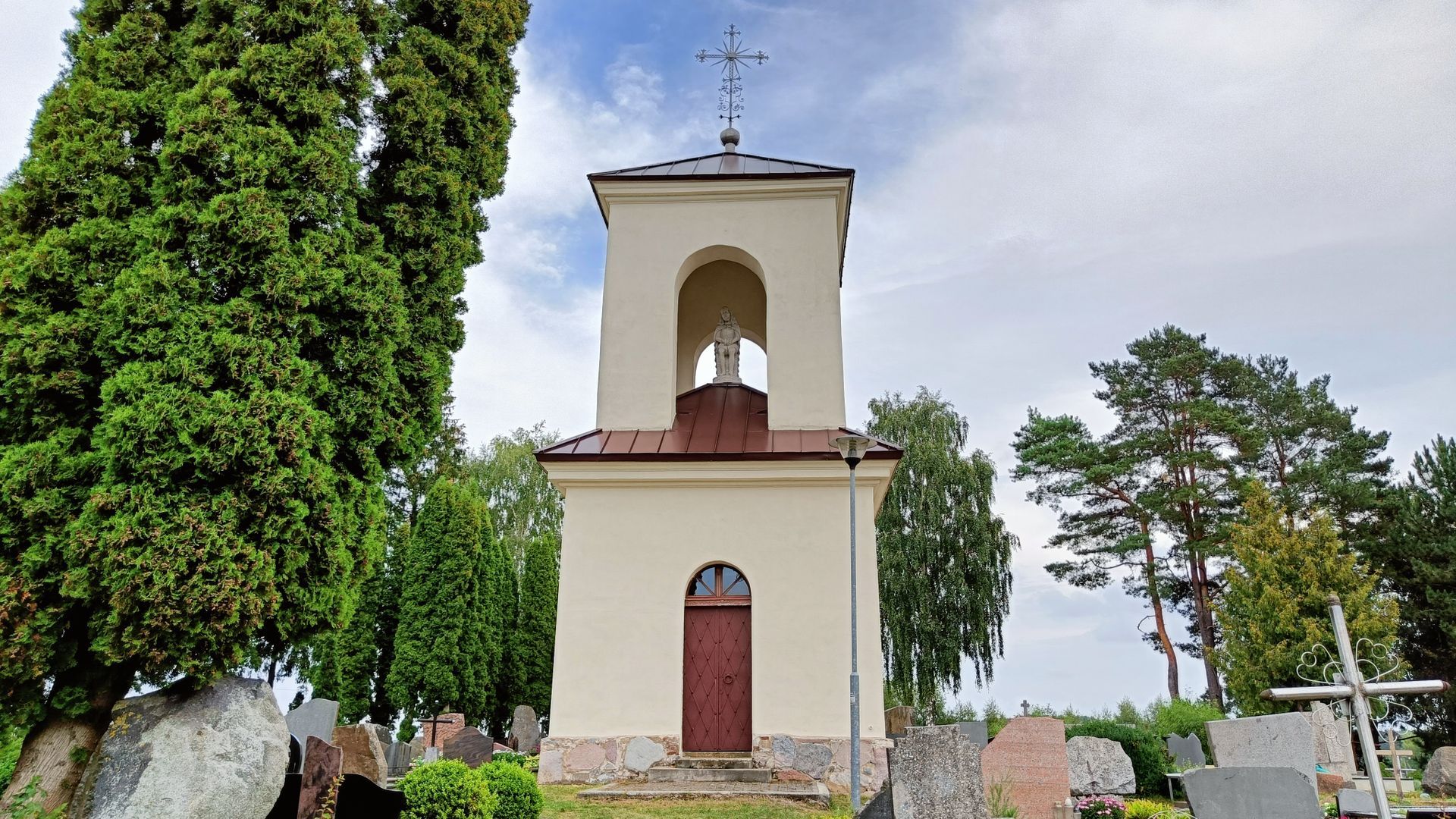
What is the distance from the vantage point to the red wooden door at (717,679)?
34.2ft

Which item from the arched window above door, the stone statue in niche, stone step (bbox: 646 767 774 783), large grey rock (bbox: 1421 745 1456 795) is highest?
the stone statue in niche

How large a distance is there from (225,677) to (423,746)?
1095 cm

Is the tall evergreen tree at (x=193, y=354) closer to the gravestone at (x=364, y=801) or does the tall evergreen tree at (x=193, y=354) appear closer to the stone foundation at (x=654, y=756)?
the gravestone at (x=364, y=801)

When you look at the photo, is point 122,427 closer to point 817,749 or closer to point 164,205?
point 164,205

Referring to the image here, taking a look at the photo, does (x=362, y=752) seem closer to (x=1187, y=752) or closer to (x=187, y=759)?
(x=187, y=759)

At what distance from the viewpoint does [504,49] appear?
28.3ft

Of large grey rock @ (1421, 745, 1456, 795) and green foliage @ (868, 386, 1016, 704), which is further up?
green foliage @ (868, 386, 1016, 704)

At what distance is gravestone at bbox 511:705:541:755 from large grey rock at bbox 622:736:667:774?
20.7 feet

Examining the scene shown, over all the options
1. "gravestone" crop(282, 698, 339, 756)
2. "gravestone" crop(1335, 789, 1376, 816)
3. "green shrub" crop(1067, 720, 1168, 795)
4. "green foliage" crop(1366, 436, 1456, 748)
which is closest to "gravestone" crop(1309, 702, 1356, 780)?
"green shrub" crop(1067, 720, 1168, 795)

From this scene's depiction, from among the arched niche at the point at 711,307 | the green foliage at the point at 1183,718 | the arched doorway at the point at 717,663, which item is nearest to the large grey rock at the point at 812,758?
the arched doorway at the point at 717,663

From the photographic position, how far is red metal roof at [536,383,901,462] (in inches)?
430

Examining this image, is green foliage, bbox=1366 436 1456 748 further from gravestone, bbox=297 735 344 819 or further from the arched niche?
gravestone, bbox=297 735 344 819

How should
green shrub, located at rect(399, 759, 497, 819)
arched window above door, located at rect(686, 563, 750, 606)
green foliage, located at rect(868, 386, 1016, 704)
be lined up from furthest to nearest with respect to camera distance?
green foliage, located at rect(868, 386, 1016, 704) < arched window above door, located at rect(686, 563, 750, 606) < green shrub, located at rect(399, 759, 497, 819)

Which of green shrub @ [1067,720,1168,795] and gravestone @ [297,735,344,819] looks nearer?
gravestone @ [297,735,344,819]
